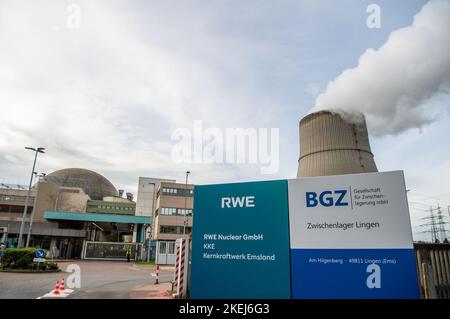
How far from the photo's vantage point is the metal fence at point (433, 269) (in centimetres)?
715

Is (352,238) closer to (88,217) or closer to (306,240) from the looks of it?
(306,240)

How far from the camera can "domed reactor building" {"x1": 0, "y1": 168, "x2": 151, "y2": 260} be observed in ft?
139

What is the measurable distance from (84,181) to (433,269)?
85931 millimetres

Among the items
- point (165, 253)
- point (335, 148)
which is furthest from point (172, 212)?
point (335, 148)

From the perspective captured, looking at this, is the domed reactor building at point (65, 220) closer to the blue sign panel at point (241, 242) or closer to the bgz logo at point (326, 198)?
the blue sign panel at point (241, 242)

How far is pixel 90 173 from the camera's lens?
8606 centimetres

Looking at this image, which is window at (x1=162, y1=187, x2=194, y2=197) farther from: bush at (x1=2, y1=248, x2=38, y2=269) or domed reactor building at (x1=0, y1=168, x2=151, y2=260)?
bush at (x1=2, y1=248, x2=38, y2=269)

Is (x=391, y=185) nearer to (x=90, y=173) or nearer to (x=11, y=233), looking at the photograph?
(x=11, y=233)

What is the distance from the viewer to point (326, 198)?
7137 millimetres
